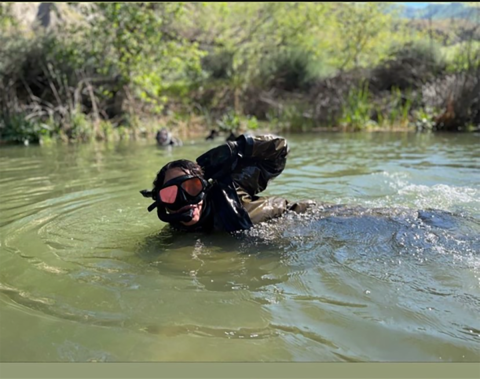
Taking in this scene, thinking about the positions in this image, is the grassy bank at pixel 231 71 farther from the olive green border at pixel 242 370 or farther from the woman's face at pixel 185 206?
the olive green border at pixel 242 370

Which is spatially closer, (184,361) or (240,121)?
(184,361)

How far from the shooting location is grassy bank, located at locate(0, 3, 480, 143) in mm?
14609

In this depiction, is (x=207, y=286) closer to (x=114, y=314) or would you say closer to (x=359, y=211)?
(x=114, y=314)

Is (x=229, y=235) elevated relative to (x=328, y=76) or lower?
lower

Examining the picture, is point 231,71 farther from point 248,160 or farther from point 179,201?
point 179,201

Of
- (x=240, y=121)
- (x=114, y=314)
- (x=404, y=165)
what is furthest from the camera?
(x=240, y=121)

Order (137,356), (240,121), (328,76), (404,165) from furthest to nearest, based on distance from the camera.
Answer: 1. (328,76)
2. (240,121)
3. (404,165)
4. (137,356)

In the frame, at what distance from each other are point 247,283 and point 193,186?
1.00 m

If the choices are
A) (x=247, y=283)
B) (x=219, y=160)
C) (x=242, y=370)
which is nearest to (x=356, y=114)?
(x=219, y=160)

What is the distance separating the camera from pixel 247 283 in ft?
9.46

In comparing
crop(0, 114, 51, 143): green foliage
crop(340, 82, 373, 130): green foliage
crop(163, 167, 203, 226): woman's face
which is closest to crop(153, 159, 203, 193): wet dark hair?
crop(163, 167, 203, 226): woman's face

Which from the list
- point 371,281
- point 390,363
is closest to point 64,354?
point 390,363

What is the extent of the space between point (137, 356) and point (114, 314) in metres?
0.49

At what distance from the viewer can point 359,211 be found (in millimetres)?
4160
